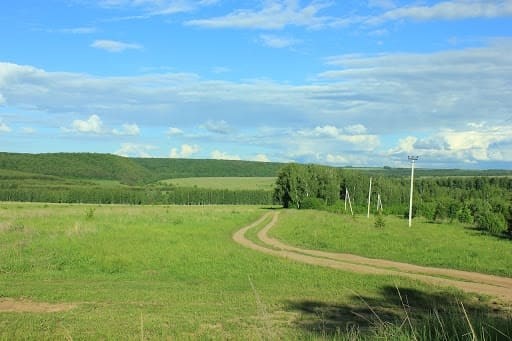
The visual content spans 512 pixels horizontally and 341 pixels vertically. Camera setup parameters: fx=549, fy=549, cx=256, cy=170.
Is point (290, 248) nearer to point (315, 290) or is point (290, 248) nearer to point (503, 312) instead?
point (315, 290)

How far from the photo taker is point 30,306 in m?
13.0

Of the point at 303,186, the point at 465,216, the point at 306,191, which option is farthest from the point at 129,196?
the point at 465,216

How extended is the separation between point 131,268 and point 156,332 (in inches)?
397

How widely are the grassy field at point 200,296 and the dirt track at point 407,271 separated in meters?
1.16

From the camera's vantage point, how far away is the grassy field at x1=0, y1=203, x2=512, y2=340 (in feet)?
29.2

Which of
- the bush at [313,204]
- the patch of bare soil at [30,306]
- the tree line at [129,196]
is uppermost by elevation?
the patch of bare soil at [30,306]

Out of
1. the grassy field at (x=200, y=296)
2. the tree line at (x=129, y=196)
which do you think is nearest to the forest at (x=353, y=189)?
the tree line at (x=129, y=196)

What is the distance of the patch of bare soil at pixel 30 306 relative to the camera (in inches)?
491

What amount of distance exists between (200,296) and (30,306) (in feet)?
13.3

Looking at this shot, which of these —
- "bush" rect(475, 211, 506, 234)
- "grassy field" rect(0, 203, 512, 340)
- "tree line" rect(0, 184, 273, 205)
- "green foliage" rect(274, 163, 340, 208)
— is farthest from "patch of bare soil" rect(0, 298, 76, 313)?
"tree line" rect(0, 184, 273, 205)

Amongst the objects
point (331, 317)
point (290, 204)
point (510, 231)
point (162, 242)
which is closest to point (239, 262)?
point (162, 242)

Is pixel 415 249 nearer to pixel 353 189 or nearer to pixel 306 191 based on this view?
pixel 306 191

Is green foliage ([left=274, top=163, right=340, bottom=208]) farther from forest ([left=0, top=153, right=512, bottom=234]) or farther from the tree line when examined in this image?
the tree line

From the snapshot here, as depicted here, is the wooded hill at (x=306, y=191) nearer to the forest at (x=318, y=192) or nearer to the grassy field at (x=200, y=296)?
the forest at (x=318, y=192)
